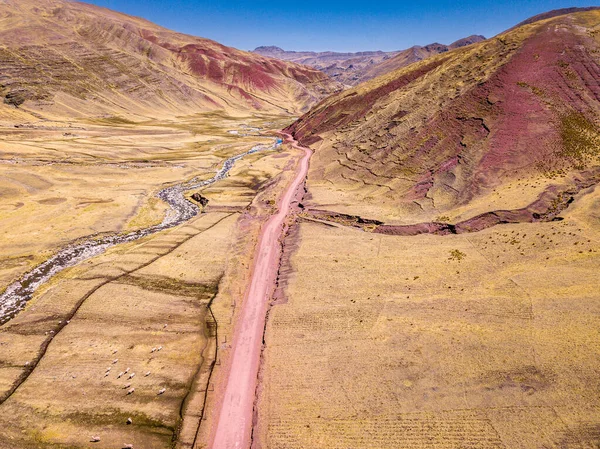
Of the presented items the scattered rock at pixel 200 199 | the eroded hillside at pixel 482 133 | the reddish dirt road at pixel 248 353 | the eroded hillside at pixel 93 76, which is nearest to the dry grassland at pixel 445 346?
the reddish dirt road at pixel 248 353

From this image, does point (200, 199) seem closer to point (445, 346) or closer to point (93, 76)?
point (445, 346)

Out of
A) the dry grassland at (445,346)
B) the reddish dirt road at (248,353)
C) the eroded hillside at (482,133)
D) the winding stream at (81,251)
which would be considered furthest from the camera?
the eroded hillside at (482,133)

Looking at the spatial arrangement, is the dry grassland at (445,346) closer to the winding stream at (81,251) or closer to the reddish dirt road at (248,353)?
the reddish dirt road at (248,353)

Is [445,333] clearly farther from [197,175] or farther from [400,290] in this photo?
[197,175]

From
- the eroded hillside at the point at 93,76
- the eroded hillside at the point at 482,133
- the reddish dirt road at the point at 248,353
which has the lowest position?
the reddish dirt road at the point at 248,353

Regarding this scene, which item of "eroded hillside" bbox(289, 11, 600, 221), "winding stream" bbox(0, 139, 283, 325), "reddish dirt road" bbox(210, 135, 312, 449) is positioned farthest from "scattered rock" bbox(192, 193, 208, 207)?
"eroded hillside" bbox(289, 11, 600, 221)

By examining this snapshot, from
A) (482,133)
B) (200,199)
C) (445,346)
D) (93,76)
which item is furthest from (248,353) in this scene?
(93,76)
